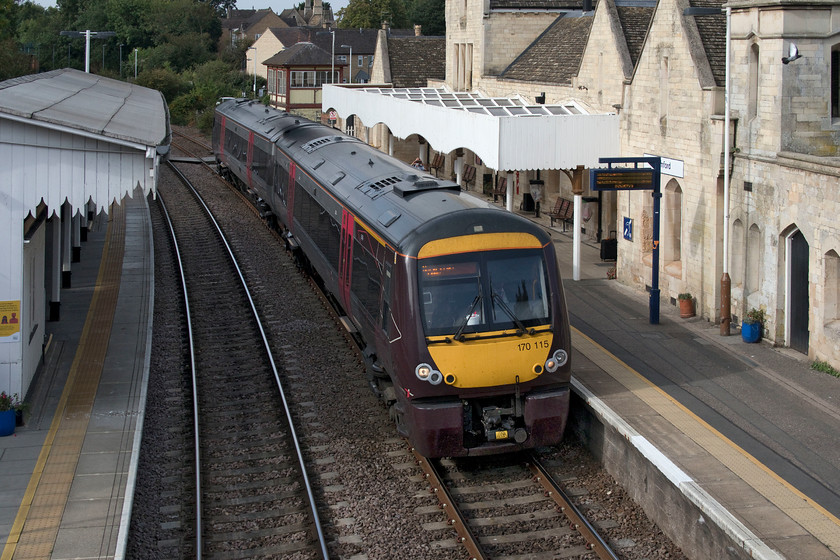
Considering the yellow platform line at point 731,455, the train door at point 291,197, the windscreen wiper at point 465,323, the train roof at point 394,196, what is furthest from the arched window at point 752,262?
the train door at point 291,197

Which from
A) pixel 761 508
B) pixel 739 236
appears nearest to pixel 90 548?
pixel 761 508

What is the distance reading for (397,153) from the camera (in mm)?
39000

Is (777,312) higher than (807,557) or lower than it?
higher

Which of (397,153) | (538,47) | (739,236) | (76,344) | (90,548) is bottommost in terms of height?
(90,548)

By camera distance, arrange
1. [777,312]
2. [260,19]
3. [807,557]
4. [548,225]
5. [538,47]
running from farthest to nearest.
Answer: [260,19]
[538,47]
[548,225]
[777,312]
[807,557]

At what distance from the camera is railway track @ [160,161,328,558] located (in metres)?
9.55

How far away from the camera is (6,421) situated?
11.5 m

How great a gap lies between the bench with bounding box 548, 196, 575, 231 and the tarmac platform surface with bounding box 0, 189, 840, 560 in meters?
8.33

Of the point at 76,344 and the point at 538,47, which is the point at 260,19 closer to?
the point at 538,47

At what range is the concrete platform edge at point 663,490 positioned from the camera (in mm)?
8359

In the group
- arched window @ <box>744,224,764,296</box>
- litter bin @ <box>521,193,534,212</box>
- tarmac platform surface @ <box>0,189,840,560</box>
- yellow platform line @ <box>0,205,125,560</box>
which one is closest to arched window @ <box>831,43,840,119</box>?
arched window @ <box>744,224,764,296</box>

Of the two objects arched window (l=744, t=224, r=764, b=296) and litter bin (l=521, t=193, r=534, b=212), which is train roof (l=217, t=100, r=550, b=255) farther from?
litter bin (l=521, t=193, r=534, b=212)

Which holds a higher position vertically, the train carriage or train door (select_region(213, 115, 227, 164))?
train door (select_region(213, 115, 227, 164))

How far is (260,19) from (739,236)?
11504cm
